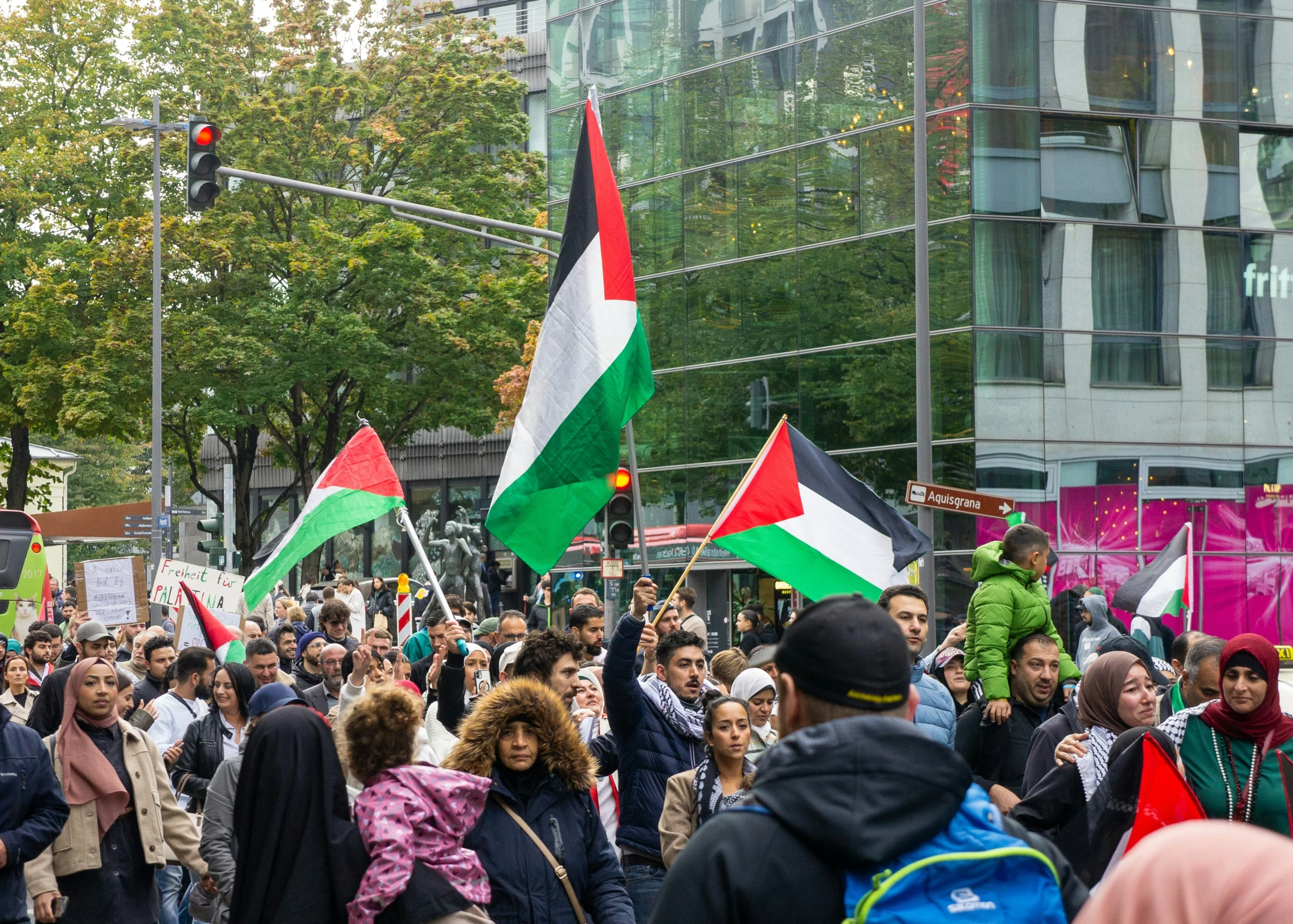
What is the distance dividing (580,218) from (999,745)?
4.62 meters

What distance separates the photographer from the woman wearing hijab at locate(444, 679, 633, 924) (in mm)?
5512

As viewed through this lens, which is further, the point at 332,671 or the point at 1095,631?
the point at 1095,631

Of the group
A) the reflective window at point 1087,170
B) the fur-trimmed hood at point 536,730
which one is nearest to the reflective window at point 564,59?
the reflective window at point 1087,170

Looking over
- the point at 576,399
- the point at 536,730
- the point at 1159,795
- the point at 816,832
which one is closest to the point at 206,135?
the point at 576,399

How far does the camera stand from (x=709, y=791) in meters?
6.61

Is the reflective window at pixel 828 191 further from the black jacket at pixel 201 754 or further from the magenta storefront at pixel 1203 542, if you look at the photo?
the black jacket at pixel 201 754

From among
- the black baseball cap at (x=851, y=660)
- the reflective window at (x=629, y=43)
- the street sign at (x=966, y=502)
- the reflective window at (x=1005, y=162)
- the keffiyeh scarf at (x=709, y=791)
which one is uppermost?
the reflective window at (x=629, y=43)

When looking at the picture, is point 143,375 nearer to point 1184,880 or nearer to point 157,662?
point 157,662

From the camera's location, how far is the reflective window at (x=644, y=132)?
3042cm

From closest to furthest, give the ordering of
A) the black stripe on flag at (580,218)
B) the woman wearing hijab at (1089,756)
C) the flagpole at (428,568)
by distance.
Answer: the woman wearing hijab at (1089,756) → the black stripe on flag at (580,218) → the flagpole at (428,568)

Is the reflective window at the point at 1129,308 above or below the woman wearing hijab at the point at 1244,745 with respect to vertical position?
above

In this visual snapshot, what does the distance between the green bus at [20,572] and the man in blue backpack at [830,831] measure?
19410mm

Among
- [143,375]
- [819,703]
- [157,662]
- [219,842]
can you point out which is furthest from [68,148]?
[819,703]

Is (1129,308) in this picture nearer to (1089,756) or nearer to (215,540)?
(215,540)
